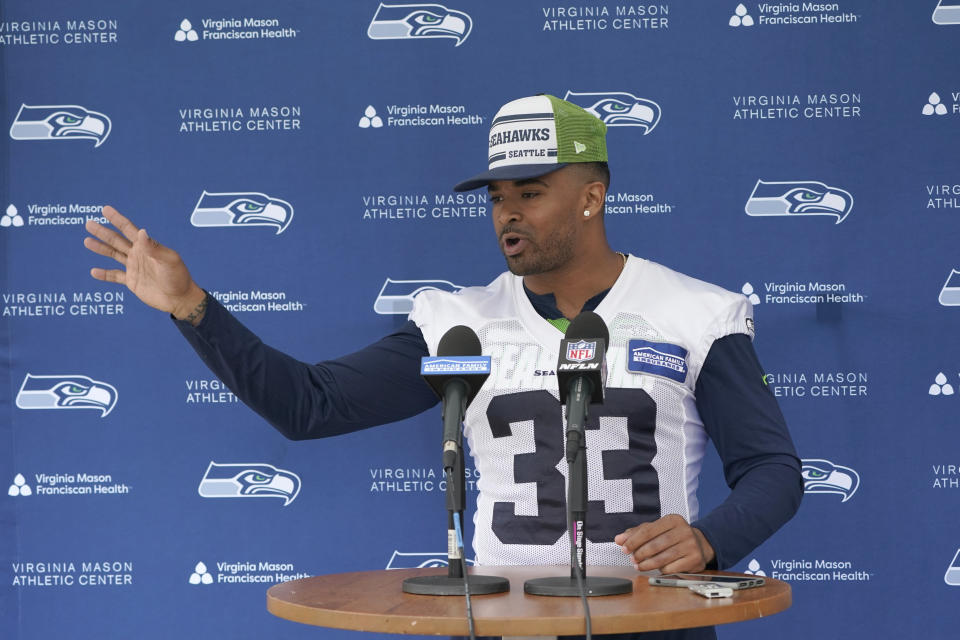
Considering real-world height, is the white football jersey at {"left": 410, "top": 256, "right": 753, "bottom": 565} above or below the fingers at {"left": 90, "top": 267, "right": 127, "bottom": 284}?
below

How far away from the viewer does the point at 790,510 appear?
2.14 metres

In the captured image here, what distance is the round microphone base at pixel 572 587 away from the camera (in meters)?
1.64

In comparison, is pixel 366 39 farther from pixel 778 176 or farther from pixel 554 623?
pixel 554 623

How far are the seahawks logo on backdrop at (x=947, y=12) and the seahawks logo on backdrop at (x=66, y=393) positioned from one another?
278 cm

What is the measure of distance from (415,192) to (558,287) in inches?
39.5

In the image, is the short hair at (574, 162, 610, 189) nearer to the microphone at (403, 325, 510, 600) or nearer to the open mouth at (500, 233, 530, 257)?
the open mouth at (500, 233, 530, 257)

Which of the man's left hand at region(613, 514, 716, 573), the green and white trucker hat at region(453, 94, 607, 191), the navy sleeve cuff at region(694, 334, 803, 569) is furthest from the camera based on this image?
the green and white trucker hat at region(453, 94, 607, 191)

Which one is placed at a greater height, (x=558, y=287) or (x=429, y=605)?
(x=558, y=287)

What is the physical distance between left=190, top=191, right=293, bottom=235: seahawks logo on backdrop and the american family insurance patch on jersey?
4.88ft

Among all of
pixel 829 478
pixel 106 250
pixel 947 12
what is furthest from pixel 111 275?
pixel 947 12

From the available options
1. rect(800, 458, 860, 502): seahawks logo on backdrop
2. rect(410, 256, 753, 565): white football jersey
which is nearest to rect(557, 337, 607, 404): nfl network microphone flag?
rect(410, 256, 753, 565): white football jersey

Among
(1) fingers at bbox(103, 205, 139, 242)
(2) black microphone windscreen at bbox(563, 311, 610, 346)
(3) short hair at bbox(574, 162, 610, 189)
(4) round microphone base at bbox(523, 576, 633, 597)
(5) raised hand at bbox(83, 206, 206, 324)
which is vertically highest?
(3) short hair at bbox(574, 162, 610, 189)

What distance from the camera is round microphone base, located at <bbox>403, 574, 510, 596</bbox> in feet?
5.49

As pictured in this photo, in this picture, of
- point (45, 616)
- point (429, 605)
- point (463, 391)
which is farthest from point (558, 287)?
point (45, 616)
